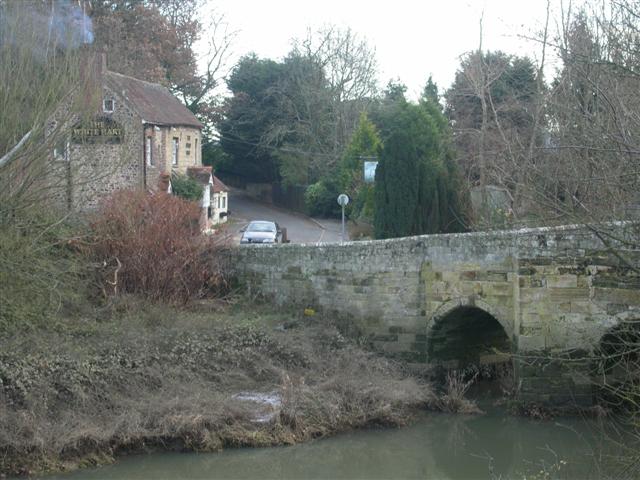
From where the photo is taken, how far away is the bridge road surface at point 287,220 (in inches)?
1388

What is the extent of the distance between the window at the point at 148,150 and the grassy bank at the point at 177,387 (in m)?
10.9

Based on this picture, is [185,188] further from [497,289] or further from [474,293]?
[497,289]

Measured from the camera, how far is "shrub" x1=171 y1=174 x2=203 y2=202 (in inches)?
1207

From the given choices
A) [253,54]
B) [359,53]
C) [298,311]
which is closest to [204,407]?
[298,311]

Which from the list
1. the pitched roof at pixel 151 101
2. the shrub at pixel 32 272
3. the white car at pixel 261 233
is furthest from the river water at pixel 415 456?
the pitched roof at pixel 151 101

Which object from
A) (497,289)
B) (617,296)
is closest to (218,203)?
(497,289)

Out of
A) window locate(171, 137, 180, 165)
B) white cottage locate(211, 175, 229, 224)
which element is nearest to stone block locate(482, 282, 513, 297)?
window locate(171, 137, 180, 165)

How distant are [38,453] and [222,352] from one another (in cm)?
440

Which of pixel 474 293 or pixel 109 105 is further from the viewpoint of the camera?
pixel 109 105

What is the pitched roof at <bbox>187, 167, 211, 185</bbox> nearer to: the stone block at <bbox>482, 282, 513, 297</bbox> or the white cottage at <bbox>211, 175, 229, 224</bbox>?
the white cottage at <bbox>211, 175, 229, 224</bbox>

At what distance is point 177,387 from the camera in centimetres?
1509

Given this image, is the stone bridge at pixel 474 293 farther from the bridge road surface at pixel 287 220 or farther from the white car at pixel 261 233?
the bridge road surface at pixel 287 220

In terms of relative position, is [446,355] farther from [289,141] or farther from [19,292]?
[289,141]

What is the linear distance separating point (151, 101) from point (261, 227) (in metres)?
5.66
